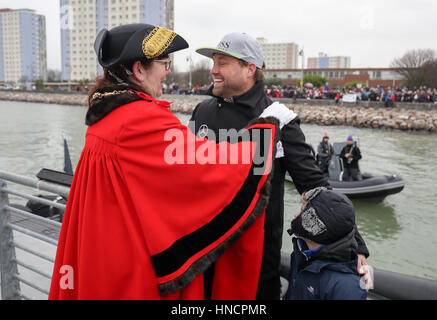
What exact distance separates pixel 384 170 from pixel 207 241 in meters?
18.2

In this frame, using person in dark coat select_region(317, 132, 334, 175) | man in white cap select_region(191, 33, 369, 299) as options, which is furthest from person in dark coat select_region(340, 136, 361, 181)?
man in white cap select_region(191, 33, 369, 299)

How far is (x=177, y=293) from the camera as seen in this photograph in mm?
1570

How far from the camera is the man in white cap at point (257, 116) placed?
6.59 feet

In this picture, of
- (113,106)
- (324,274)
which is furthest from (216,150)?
(324,274)

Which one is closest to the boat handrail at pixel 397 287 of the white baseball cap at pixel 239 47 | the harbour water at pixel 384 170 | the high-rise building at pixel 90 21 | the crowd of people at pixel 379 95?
the white baseball cap at pixel 239 47

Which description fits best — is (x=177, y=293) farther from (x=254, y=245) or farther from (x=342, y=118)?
(x=342, y=118)

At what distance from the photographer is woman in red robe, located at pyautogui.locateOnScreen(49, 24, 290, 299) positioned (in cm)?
150

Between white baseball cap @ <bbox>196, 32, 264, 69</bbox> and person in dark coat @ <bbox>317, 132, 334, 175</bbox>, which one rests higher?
white baseball cap @ <bbox>196, 32, 264, 69</bbox>

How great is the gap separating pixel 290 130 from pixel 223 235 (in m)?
0.76

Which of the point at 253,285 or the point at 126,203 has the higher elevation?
the point at 126,203

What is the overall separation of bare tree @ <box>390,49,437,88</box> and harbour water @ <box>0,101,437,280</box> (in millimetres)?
23516

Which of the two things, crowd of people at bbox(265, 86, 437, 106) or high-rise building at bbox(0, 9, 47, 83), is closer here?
crowd of people at bbox(265, 86, 437, 106)

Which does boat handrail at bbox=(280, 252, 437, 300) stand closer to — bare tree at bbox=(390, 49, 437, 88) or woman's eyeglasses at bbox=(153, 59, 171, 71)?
woman's eyeglasses at bbox=(153, 59, 171, 71)

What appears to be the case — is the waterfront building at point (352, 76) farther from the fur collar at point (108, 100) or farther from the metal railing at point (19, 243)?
the fur collar at point (108, 100)
